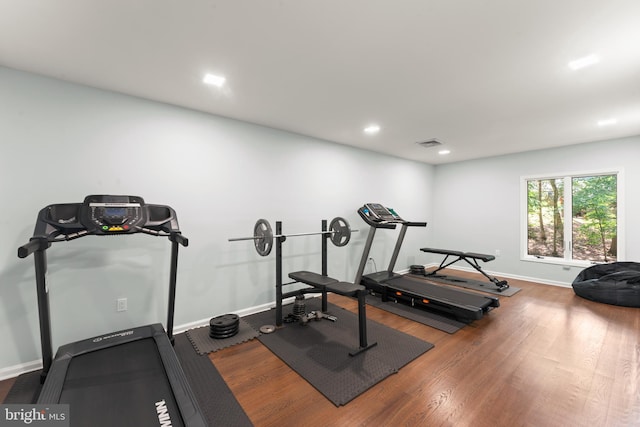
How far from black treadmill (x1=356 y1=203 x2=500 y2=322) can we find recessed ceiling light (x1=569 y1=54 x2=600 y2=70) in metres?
2.65

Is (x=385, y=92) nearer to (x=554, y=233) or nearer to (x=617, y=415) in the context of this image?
(x=617, y=415)

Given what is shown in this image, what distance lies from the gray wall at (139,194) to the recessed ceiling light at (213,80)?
2.66 ft

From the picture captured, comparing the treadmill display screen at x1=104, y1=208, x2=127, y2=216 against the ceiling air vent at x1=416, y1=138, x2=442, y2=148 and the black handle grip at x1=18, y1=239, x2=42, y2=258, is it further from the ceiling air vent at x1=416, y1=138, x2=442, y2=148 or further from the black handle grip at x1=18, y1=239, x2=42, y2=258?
the ceiling air vent at x1=416, y1=138, x2=442, y2=148

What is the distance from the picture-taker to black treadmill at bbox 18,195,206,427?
1630 millimetres

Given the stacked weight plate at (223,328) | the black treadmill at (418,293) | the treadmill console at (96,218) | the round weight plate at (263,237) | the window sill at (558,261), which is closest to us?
the treadmill console at (96,218)

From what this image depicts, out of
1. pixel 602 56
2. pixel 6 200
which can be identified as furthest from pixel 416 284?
pixel 6 200

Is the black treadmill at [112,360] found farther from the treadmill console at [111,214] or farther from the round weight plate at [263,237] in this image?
the round weight plate at [263,237]

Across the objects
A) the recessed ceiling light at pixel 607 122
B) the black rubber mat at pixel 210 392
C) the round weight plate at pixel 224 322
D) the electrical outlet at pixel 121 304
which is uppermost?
the recessed ceiling light at pixel 607 122

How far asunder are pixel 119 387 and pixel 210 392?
2.00ft

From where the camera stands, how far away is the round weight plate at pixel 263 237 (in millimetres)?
3074

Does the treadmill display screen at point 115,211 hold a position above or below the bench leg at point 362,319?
above

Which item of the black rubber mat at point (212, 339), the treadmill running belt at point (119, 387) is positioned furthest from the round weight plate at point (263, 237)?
the treadmill running belt at point (119, 387)

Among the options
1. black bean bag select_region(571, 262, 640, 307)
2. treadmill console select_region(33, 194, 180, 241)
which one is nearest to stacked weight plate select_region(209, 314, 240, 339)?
treadmill console select_region(33, 194, 180, 241)

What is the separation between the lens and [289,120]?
11.9ft
